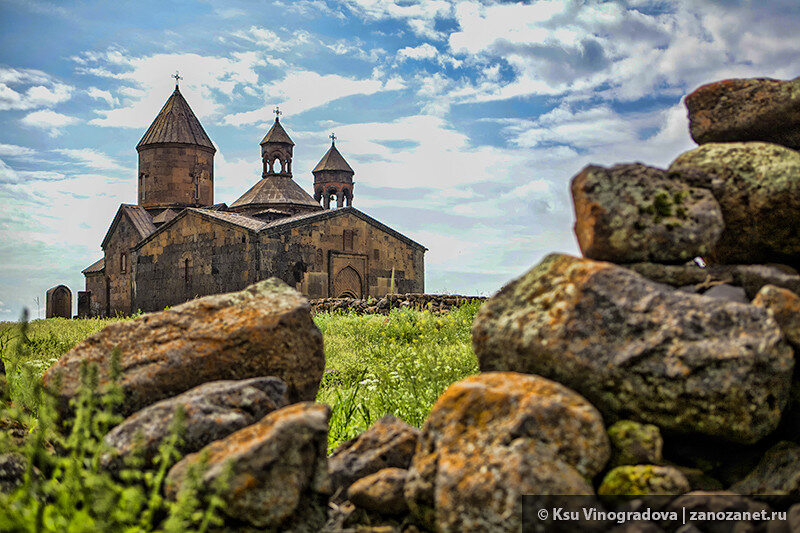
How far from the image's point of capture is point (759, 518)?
8.37 feet

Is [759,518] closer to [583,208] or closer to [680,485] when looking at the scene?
[680,485]

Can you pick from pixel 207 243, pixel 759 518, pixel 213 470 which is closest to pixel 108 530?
pixel 213 470

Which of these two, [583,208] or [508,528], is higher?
[583,208]

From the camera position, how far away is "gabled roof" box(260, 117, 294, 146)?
1341 inches

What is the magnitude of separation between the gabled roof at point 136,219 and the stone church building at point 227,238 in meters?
0.06

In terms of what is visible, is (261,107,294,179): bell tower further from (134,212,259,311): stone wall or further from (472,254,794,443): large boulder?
(472,254,794,443): large boulder

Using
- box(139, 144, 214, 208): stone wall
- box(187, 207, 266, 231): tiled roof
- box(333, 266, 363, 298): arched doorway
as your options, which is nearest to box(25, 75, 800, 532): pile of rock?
Answer: box(187, 207, 266, 231): tiled roof

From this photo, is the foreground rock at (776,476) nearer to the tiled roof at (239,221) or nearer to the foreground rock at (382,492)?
the foreground rock at (382,492)

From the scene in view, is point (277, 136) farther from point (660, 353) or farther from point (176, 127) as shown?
point (660, 353)

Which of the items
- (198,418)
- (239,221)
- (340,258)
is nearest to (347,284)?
(340,258)

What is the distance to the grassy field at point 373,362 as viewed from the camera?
5.77 m

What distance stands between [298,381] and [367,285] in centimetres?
2120

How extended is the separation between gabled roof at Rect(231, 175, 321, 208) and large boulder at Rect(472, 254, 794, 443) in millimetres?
29885

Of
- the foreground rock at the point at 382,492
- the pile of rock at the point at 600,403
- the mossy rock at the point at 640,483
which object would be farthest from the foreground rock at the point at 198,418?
the mossy rock at the point at 640,483
